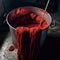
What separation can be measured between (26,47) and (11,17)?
0.49m

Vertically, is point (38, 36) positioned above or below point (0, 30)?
above

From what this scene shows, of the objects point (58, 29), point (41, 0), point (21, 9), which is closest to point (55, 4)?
point (41, 0)

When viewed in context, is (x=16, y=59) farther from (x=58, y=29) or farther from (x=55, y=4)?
(x=55, y=4)

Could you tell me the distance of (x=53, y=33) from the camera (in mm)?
2115

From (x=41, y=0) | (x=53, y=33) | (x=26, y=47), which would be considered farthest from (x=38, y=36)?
(x=41, y=0)

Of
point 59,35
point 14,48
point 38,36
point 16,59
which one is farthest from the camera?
point 59,35

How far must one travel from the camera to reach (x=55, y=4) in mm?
2369

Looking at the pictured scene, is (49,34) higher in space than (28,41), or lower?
lower

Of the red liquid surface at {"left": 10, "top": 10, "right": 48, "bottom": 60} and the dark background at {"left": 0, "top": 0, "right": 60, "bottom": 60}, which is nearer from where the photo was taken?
the red liquid surface at {"left": 10, "top": 10, "right": 48, "bottom": 60}

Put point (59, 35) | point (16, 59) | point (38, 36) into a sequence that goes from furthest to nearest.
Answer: point (59, 35) → point (16, 59) → point (38, 36)

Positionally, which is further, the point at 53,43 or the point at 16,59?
the point at 53,43

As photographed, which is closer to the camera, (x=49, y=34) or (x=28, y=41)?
(x=28, y=41)

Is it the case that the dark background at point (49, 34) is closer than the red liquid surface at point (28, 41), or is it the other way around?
the red liquid surface at point (28, 41)

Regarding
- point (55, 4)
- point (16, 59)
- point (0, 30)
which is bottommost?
point (16, 59)
